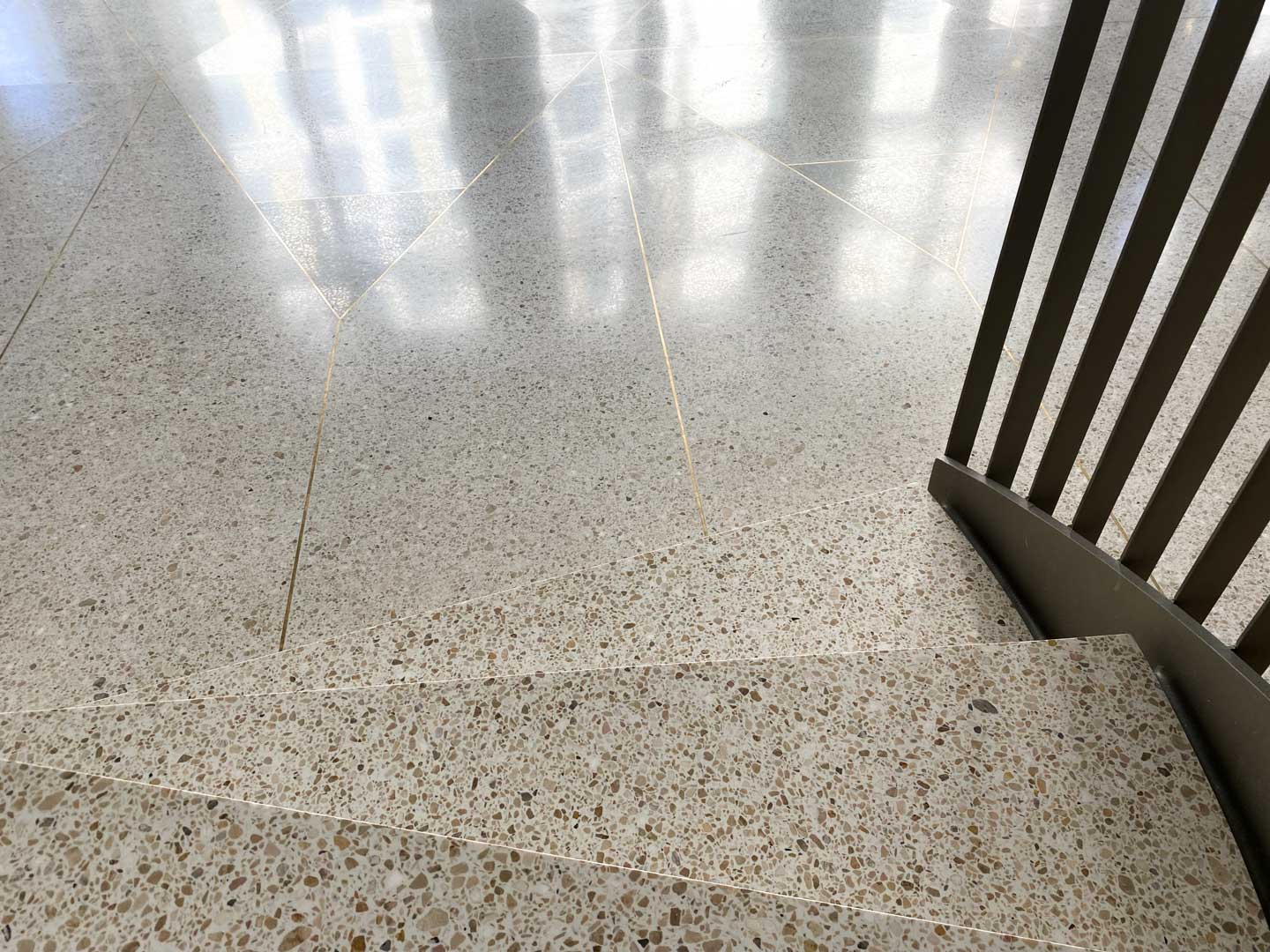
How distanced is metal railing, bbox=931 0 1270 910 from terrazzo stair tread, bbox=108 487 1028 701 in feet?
0.70

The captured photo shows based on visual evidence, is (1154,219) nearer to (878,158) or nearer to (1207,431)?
(1207,431)

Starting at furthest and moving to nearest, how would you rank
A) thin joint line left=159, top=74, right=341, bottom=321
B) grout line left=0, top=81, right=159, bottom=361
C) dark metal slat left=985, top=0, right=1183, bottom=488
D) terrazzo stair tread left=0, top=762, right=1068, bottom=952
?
thin joint line left=159, top=74, right=341, bottom=321, grout line left=0, top=81, right=159, bottom=361, dark metal slat left=985, top=0, right=1183, bottom=488, terrazzo stair tread left=0, top=762, right=1068, bottom=952

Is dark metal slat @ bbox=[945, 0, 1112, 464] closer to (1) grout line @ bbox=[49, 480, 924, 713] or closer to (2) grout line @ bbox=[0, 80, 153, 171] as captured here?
(1) grout line @ bbox=[49, 480, 924, 713]

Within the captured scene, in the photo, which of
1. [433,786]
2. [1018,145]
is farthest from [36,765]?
[1018,145]

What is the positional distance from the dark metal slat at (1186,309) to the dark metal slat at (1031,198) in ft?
0.86

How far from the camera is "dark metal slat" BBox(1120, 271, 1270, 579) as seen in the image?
3.97 feet

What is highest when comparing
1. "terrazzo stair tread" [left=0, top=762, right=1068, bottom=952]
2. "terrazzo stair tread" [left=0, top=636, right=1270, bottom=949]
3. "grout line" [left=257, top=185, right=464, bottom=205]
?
"terrazzo stair tread" [left=0, top=762, right=1068, bottom=952]

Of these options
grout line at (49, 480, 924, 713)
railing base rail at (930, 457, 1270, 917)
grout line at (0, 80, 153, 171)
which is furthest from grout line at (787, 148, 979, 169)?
grout line at (0, 80, 153, 171)

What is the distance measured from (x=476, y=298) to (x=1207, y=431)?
2.33 m

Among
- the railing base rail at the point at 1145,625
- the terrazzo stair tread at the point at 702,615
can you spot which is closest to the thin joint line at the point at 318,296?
the terrazzo stair tread at the point at 702,615

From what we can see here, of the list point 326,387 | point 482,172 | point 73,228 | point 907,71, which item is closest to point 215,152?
point 73,228

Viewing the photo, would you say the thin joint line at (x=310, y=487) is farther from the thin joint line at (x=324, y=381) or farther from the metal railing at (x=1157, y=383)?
the metal railing at (x=1157, y=383)

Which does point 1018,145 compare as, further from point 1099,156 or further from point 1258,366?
point 1258,366

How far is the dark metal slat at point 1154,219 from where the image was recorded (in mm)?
1146
